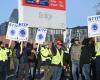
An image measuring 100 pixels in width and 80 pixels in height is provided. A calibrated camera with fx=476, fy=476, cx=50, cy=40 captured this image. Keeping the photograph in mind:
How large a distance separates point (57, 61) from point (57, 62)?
0.17ft

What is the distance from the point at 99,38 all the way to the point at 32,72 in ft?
14.2

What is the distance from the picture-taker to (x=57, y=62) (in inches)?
749

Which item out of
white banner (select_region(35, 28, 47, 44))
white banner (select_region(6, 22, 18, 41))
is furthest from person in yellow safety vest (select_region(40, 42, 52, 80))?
white banner (select_region(35, 28, 47, 44))

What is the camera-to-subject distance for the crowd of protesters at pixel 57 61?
19016mm

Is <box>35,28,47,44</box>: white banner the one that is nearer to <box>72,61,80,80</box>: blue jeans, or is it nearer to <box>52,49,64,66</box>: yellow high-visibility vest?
<box>72,61,80,80</box>: blue jeans

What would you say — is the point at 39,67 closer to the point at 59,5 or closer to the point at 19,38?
the point at 19,38

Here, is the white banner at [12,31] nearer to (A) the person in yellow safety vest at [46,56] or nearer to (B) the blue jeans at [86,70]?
(A) the person in yellow safety vest at [46,56]

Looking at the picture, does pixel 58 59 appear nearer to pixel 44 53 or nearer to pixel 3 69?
pixel 3 69

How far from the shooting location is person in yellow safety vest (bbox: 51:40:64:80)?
1883 cm

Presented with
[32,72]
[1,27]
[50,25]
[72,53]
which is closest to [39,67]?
[32,72]

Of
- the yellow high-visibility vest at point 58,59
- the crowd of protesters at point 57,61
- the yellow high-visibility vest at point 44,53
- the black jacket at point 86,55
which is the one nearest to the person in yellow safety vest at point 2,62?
the crowd of protesters at point 57,61

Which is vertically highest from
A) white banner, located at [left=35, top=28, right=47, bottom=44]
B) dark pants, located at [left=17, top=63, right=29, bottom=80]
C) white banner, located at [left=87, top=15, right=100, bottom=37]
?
white banner, located at [left=87, top=15, right=100, bottom=37]

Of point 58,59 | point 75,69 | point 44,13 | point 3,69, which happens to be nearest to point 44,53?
point 3,69

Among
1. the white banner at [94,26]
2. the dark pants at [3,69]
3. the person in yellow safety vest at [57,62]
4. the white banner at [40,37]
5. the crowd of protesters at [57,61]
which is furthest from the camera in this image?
the white banner at [40,37]
